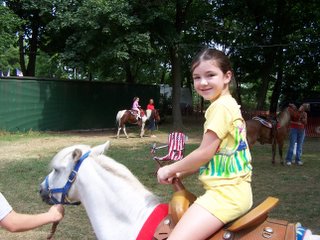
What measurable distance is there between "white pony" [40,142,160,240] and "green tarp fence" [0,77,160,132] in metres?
19.1

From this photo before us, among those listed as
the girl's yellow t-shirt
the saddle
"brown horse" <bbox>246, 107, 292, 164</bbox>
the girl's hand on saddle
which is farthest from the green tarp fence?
the girl's yellow t-shirt

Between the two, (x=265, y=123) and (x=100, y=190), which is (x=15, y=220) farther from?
(x=265, y=123)

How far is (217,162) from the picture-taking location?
2639 mm

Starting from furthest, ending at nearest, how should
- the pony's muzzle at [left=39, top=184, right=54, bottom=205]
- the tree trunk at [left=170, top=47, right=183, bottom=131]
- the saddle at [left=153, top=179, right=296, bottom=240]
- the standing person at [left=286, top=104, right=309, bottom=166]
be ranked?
1. the tree trunk at [left=170, top=47, right=183, bottom=131]
2. the standing person at [left=286, top=104, right=309, bottom=166]
3. the pony's muzzle at [left=39, top=184, right=54, bottom=205]
4. the saddle at [left=153, top=179, right=296, bottom=240]

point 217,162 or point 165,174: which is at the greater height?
point 217,162

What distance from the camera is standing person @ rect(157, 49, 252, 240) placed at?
8.29 feet

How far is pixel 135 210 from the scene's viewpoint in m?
2.89

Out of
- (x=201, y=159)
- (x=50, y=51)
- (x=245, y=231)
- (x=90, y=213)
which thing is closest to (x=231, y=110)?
(x=201, y=159)

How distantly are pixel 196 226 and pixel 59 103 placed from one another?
857 inches

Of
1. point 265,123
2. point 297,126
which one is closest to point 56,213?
point 297,126

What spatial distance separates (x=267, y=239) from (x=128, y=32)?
1880 cm

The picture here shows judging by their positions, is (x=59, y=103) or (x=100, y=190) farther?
(x=59, y=103)

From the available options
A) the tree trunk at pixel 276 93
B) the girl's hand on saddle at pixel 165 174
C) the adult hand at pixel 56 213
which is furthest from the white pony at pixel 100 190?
the tree trunk at pixel 276 93

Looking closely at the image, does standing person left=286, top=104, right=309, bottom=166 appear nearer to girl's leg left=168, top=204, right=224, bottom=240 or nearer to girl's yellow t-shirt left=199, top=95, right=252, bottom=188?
girl's yellow t-shirt left=199, top=95, right=252, bottom=188
